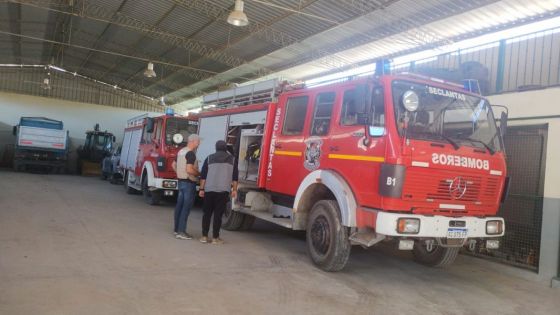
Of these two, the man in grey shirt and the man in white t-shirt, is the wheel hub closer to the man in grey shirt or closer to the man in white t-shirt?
the man in grey shirt

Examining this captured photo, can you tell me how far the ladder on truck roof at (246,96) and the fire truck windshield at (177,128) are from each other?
4.92 feet

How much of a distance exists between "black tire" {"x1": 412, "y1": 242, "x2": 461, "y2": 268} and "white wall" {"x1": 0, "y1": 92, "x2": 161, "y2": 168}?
86.0ft

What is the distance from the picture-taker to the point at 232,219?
870 centimetres

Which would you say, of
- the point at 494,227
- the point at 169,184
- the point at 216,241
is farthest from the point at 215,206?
the point at 169,184

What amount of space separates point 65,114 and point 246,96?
24690mm

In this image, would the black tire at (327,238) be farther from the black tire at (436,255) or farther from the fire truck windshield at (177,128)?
the fire truck windshield at (177,128)

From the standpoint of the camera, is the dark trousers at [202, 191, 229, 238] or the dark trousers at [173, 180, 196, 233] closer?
the dark trousers at [202, 191, 229, 238]

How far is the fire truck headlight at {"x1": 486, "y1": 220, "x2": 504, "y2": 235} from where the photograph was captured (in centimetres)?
569

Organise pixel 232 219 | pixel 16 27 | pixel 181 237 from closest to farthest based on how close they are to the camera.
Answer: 1. pixel 181 237
2. pixel 232 219
3. pixel 16 27

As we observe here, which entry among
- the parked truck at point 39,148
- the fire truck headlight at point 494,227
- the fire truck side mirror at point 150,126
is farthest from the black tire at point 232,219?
the parked truck at point 39,148

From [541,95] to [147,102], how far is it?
101 ft

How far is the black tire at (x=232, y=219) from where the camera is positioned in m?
8.66

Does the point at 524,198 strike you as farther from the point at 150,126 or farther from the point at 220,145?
the point at 150,126

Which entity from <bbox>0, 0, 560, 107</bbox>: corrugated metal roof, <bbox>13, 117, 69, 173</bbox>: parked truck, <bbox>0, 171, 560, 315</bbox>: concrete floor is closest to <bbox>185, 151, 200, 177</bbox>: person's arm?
<bbox>0, 171, 560, 315</bbox>: concrete floor
